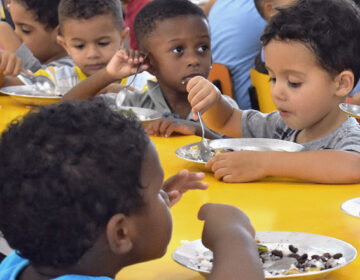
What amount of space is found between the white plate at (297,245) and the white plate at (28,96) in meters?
1.50

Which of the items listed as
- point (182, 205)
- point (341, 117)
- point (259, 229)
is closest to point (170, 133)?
point (341, 117)

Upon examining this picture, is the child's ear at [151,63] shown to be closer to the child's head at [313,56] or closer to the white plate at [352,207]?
the child's head at [313,56]

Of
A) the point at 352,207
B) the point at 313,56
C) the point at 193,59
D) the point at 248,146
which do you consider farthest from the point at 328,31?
the point at 193,59

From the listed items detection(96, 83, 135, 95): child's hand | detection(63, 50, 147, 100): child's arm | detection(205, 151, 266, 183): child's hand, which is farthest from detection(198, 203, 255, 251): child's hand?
detection(96, 83, 135, 95): child's hand

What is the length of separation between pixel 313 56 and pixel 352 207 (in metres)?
0.54

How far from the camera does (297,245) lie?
0.97 metres

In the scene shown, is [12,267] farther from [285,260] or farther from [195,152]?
[195,152]

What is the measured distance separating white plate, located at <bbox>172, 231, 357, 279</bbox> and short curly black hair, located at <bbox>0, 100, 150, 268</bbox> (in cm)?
15

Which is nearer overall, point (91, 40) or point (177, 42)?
point (177, 42)

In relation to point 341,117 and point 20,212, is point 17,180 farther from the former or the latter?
point 341,117

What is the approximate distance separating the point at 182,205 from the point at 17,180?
514 millimetres

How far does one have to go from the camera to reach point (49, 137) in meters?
0.78

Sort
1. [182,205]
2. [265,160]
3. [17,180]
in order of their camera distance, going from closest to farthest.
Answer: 1. [17,180]
2. [182,205]
3. [265,160]

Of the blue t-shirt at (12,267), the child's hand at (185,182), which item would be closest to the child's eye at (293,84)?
the child's hand at (185,182)
